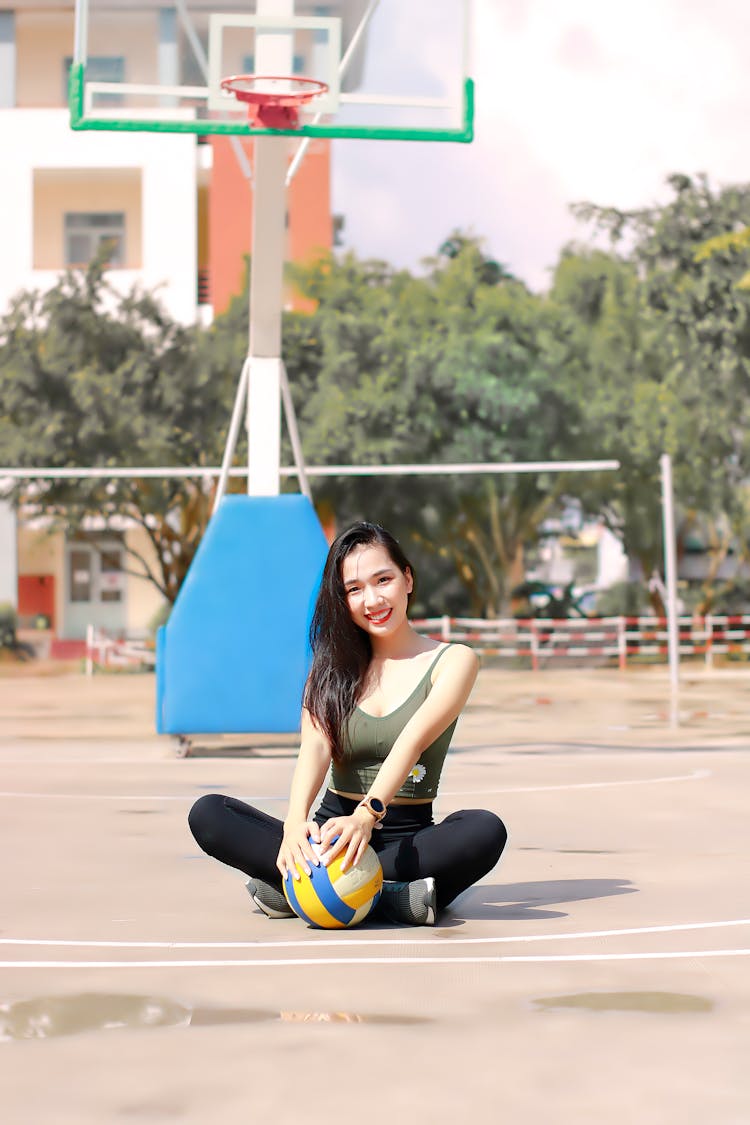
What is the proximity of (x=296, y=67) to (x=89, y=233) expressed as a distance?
29.2 metres

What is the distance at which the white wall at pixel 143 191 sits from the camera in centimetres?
3934

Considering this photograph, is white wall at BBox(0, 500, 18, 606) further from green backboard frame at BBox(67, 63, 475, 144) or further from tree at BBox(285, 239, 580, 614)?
green backboard frame at BBox(67, 63, 475, 144)

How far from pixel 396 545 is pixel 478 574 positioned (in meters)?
32.4

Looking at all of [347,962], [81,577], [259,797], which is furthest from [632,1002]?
[81,577]

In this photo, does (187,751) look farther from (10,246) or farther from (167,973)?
(10,246)

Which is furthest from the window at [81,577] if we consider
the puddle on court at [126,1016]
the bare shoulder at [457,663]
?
the puddle on court at [126,1016]

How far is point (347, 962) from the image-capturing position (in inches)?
234

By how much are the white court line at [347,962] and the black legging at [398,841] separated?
2.34 feet

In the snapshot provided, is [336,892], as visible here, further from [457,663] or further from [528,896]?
[528,896]

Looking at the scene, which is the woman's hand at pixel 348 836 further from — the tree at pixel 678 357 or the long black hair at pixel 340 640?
the tree at pixel 678 357

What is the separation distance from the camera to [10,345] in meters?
32.1

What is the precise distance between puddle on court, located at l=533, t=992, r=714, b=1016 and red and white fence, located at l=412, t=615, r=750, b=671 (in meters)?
27.0

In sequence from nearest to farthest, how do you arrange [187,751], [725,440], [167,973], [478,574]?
[167,973]
[187,751]
[725,440]
[478,574]

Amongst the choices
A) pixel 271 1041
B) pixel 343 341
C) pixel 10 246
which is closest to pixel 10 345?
pixel 343 341
